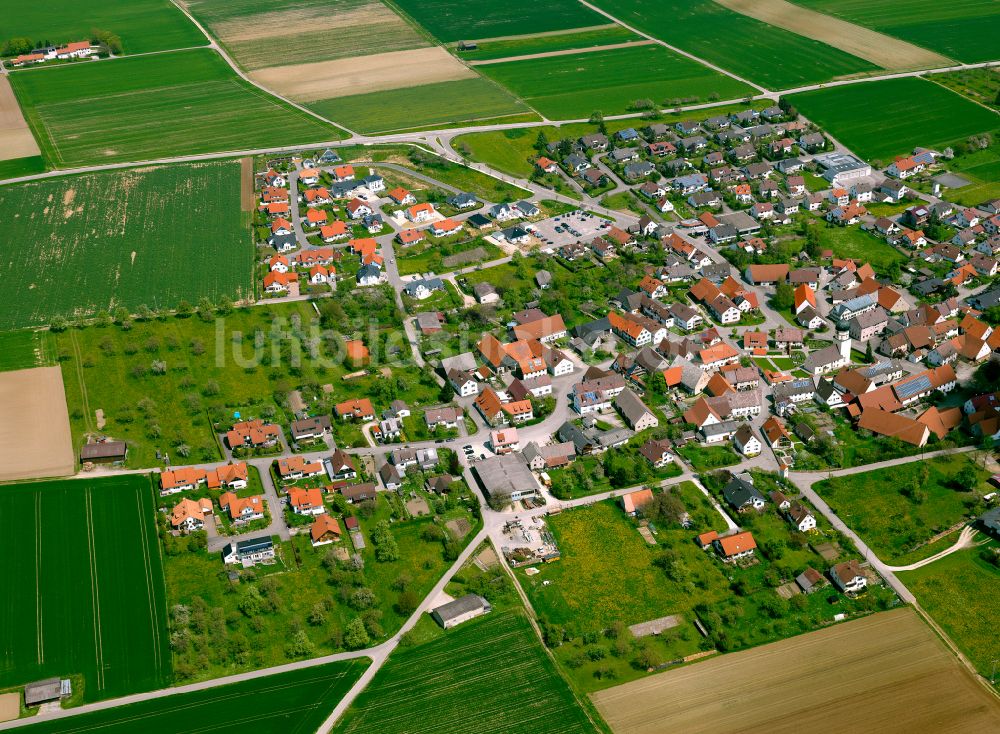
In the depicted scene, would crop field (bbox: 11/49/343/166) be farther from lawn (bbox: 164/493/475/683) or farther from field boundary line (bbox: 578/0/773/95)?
lawn (bbox: 164/493/475/683)

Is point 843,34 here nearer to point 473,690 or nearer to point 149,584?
point 473,690

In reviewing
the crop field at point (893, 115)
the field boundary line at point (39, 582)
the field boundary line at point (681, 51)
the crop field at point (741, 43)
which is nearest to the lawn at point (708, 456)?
the field boundary line at point (39, 582)

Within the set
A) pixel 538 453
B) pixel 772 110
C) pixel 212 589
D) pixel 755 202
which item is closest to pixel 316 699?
pixel 212 589

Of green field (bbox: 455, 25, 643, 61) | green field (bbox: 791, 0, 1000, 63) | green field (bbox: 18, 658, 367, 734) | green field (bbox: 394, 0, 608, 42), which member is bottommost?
green field (bbox: 18, 658, 367, 734)

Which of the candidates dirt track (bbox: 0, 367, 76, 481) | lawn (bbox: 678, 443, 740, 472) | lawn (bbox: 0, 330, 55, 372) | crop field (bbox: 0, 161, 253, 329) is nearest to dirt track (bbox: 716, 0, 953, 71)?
crop field (bbox: 0, 161, 253, 329)

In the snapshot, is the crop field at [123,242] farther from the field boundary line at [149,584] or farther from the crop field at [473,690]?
the crop field at [473,690]

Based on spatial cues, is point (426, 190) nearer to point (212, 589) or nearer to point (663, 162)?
point (663, 162)

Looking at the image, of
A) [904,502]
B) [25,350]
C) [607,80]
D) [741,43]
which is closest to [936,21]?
[741,43]
